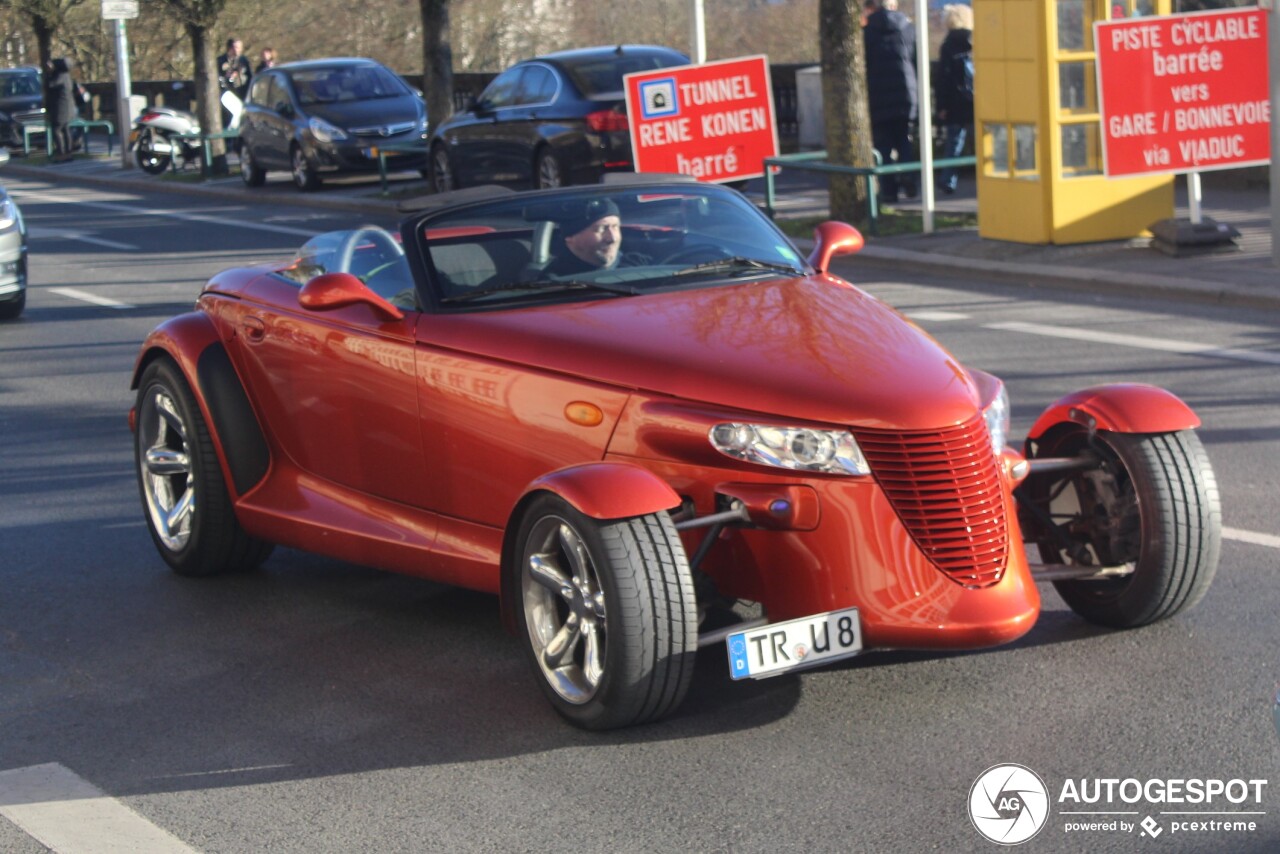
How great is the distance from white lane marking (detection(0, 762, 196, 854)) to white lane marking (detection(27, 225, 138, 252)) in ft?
55.2

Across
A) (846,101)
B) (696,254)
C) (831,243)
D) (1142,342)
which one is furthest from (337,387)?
(846,101)

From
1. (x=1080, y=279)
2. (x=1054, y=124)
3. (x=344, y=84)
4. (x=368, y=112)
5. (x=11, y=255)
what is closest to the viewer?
(x=1080, y=279)

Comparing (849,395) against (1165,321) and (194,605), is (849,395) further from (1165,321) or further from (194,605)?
(1165,321)

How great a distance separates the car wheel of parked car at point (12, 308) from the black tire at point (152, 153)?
18118 millimetres

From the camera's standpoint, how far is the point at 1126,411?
5535 mm

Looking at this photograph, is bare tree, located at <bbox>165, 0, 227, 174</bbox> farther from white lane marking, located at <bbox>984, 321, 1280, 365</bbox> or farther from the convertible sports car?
the convertible sports car

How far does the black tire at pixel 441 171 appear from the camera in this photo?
22781mm

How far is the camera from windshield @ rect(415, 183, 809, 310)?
596 centimetres

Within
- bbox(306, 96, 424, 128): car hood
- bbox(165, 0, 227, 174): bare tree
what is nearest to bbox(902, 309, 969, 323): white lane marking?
bbox(306, 96, 424, 128): car hood

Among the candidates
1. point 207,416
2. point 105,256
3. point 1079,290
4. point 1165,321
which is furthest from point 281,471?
→ point 105,256

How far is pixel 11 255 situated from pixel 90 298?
1570mm

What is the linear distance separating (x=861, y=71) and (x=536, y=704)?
42.6ft

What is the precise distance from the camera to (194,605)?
6.66m

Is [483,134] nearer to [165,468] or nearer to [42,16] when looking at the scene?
[165,468]
